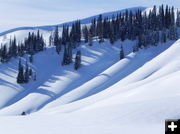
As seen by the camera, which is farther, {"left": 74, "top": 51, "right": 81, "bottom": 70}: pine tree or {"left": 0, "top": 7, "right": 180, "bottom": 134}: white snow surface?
{"left": 74, "top": 51, "right": 81, "bottom": 70}: pine tree

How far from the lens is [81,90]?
94.4 metres

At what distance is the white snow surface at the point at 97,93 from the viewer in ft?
71.3

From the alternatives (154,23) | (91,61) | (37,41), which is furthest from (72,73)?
(154,23)

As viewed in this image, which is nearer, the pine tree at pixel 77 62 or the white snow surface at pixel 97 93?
the white snow surface at pixel 97 93

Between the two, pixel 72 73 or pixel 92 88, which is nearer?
pixel 92 88

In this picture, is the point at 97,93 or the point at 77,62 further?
the point at 77,62

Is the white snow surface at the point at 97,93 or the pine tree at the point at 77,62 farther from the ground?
the pine tree at the point at 77,62

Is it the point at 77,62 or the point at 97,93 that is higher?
the point at 77,62

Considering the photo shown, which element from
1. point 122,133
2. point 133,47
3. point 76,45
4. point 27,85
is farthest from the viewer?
point 76,45

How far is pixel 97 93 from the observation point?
229 ft

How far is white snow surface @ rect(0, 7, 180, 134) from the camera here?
21719 millimetres

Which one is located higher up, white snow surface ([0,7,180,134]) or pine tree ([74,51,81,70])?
pine tree ([74,51,81,70])

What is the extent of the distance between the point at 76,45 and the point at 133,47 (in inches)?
1018

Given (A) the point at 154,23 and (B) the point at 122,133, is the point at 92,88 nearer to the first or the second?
(A) the point at 154,23
